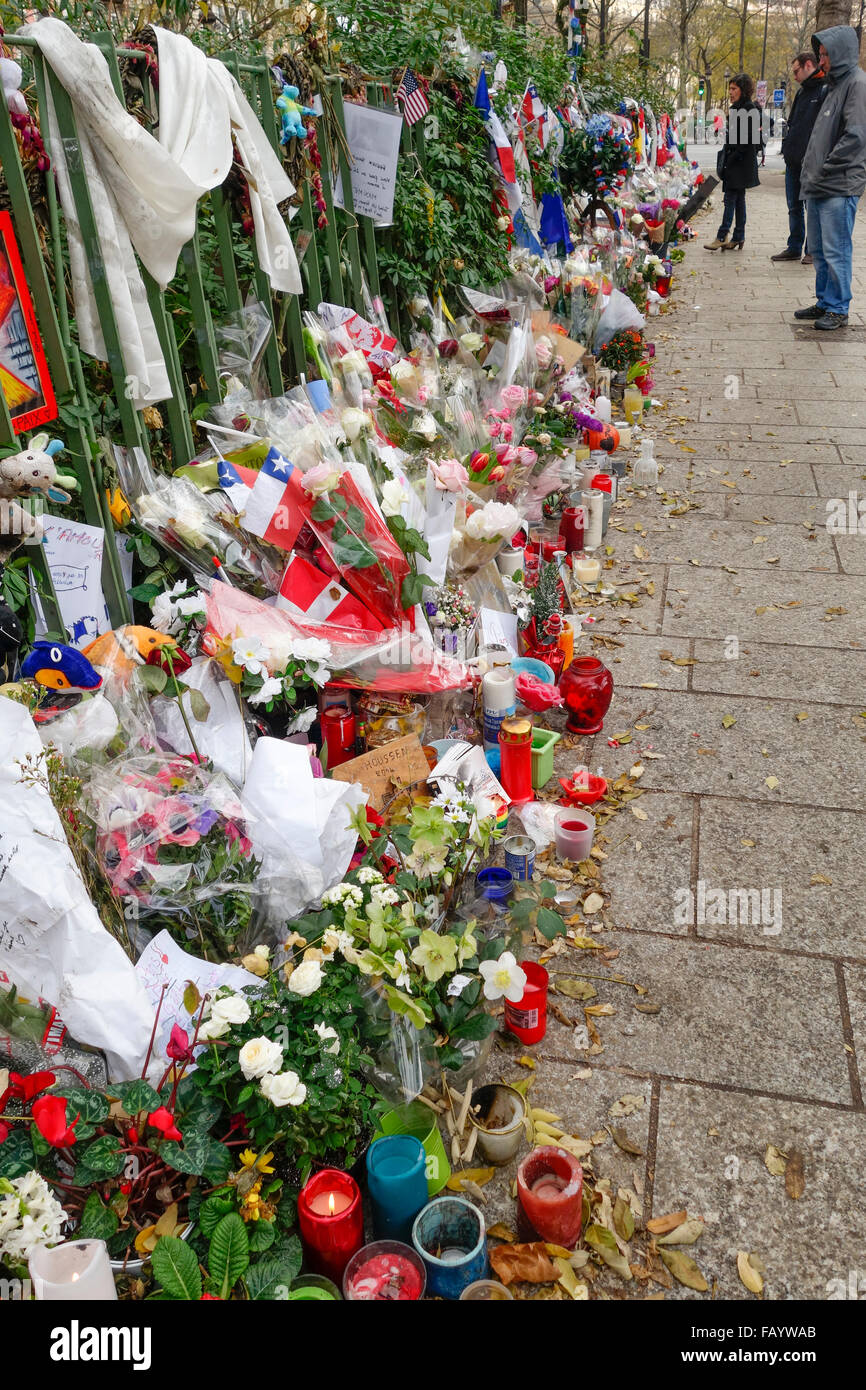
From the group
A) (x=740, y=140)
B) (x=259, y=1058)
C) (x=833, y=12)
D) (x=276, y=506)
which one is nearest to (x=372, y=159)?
(x=276, y=506)

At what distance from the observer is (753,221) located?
1703cm

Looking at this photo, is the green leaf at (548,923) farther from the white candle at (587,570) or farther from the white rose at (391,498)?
the white candle at (587,570)

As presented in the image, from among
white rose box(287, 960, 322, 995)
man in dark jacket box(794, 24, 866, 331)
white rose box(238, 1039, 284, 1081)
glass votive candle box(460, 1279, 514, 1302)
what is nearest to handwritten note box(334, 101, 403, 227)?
white rose box(287, 960, 322, 995)

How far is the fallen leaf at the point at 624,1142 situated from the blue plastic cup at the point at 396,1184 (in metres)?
0.47

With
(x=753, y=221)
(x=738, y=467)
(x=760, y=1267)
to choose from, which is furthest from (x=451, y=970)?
(x=753, y=221)

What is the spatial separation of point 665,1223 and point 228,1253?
35.6 inches

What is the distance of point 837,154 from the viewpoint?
8.22 m

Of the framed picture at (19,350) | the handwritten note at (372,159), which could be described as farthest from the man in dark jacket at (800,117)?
the framed picture at (19,350)

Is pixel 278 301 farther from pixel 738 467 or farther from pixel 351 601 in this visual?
pixel 738 467

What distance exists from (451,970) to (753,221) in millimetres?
18202

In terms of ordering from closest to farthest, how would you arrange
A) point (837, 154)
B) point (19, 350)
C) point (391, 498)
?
1. point (19, 350)
2. point (391, 498)
3. point (837, 154)

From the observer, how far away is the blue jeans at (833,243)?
8.38 metres

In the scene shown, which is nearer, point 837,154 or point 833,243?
point 837,154

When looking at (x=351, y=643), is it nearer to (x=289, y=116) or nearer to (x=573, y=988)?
(x=573, y=988)
